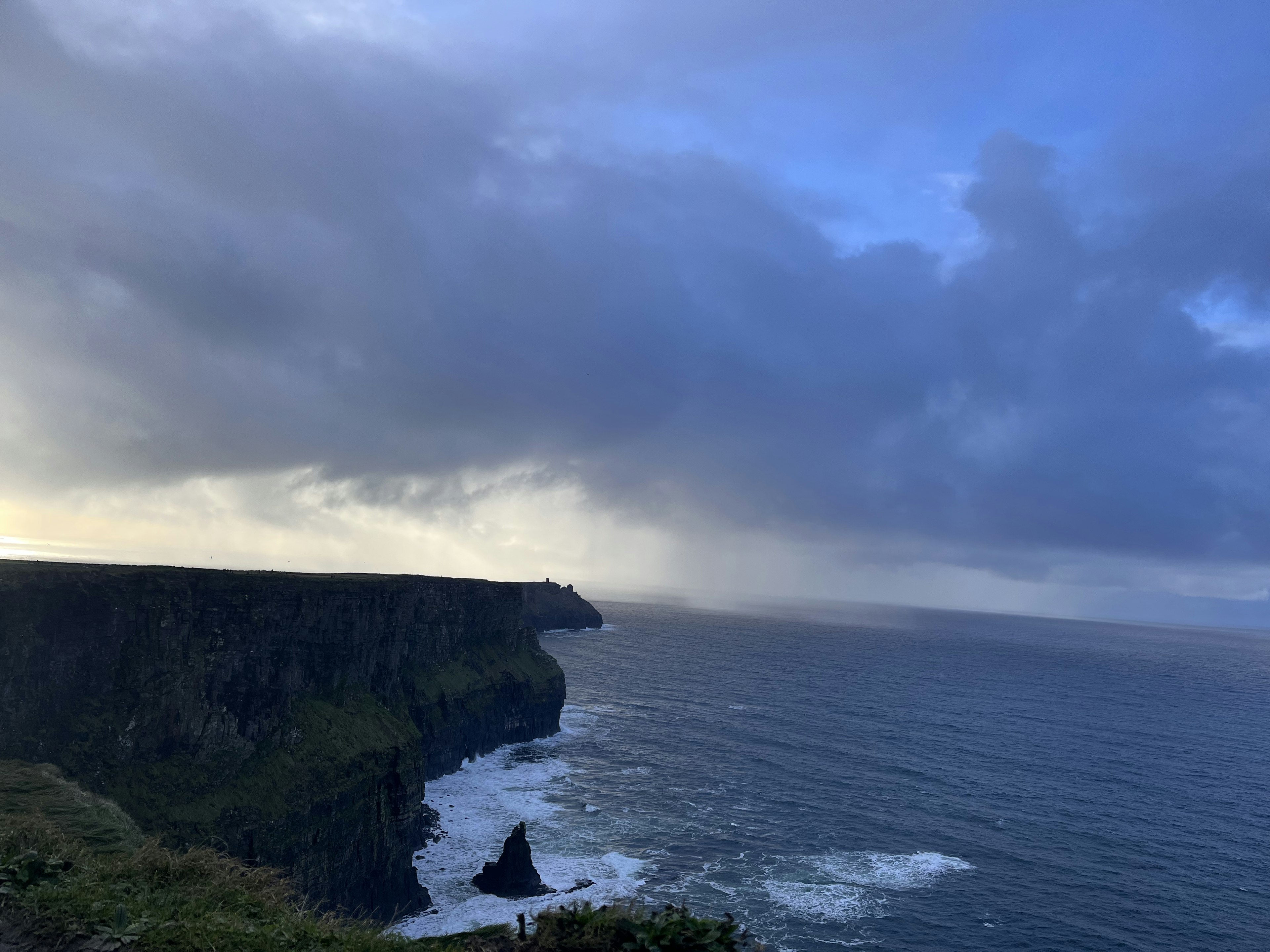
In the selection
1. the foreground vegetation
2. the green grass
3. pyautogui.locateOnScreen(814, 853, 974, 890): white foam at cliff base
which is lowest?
pyautogui.locateOnScreen(814, 853, 974, 890): white foam at cliff base

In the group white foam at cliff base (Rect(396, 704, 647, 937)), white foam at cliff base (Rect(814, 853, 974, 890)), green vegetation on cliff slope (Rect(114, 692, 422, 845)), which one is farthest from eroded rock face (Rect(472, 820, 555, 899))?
white foam at cliff base (Rect(814, 853, 974, 890))

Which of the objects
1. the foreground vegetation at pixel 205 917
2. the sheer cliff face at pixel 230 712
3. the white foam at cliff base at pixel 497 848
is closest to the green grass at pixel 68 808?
the sheer cliff face at pixel 230 712

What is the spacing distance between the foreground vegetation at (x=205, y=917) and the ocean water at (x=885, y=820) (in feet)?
99.6

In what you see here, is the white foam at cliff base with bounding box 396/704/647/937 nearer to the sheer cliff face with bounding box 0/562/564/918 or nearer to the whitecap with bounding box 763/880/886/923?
the sheer cliff face with bounding box 0/562/564/918

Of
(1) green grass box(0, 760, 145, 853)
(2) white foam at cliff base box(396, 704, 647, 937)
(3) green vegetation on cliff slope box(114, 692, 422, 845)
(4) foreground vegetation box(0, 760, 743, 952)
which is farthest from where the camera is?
(2) white foam at cliff base box(396, 704, 647, 937)

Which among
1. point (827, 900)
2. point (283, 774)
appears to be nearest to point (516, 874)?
point (283, 774)

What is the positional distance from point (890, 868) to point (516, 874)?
1127 inches

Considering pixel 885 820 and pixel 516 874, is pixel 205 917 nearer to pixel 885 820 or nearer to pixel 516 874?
pixel 516 874

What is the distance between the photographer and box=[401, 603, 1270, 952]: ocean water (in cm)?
4600

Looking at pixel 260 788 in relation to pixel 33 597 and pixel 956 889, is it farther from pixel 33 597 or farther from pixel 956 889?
pixel 956 889

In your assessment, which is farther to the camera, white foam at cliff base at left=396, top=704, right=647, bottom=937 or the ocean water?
the ocean water

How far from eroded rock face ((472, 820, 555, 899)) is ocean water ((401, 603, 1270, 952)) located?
1123 millimetres

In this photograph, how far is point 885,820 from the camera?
6338cm

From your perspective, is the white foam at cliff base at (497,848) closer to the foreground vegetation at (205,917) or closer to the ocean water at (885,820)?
the ocean water at (885,820)
